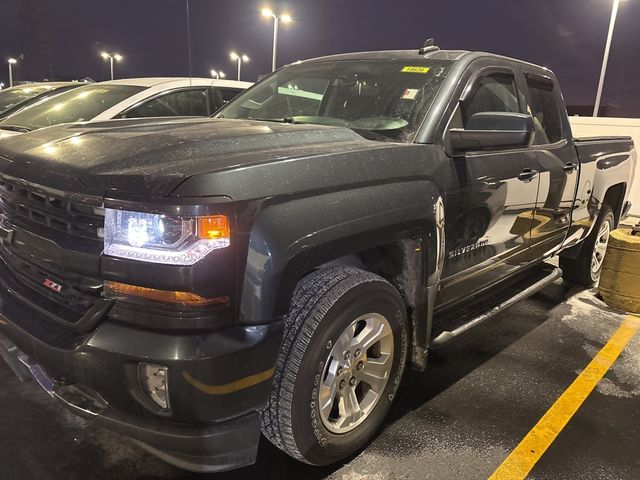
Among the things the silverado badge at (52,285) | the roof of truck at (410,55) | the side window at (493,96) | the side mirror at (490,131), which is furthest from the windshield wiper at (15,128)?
the side mirror at (490,131)

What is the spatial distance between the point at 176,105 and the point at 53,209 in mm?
4625

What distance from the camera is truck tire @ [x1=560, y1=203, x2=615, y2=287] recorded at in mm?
5246

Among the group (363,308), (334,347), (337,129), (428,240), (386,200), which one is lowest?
(334,347)

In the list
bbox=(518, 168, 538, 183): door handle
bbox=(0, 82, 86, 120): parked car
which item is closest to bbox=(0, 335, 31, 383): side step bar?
bbox=(518, 168, 538, 183): door handle

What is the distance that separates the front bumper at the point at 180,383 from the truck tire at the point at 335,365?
6.7 inches

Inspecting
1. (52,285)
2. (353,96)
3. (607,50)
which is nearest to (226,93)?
(353,96)

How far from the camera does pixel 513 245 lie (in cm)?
353

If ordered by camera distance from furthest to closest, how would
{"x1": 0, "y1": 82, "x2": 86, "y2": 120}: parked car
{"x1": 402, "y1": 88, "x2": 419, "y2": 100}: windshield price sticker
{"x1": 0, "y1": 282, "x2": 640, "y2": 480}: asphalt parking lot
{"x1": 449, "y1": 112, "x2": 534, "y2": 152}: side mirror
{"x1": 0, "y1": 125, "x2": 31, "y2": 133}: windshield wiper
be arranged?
{"x1": 0, "y1": 82, "x2": 86, "y2": 120}: parked car, {"x1": 0, "y1": 125, "x2": 31, "y2": 133}: windshield wiper, {"x1": 402, "y1": 88, "x2": 419, "y2": 100}: windshield price sticker, {"x1": 449, "y1": 112, "x2": 534, "y2": 152}: side mirror, {"x1": 0, "y1": 282, "x2": 640, "y2": 480}: asphalt parking lot

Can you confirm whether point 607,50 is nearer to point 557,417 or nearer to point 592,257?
point 592,257

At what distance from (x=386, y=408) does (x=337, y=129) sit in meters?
1.47

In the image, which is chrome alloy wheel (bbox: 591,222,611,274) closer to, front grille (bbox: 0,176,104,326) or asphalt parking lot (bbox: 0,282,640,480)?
asphalt parking lot (bbox: 0,282,640,480)

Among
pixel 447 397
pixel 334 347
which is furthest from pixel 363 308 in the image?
pixel 447 397

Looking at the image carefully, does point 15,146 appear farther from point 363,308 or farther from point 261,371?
point 363,308

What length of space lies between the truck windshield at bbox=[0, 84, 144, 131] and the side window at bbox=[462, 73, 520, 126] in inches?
173
